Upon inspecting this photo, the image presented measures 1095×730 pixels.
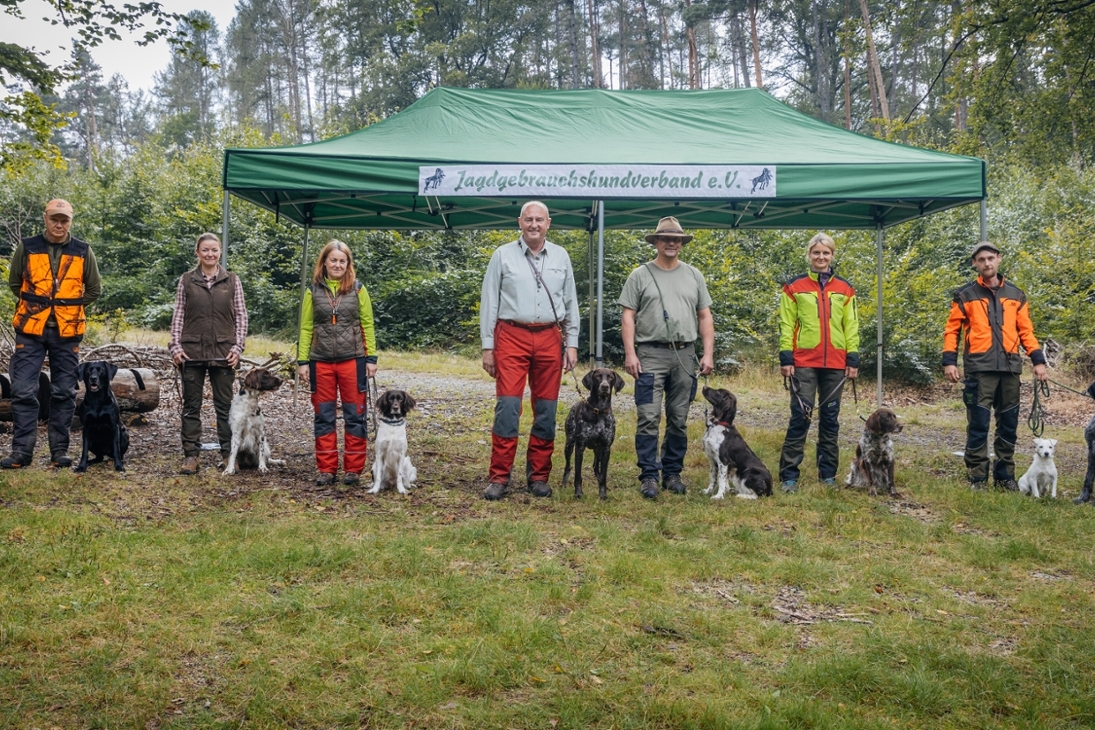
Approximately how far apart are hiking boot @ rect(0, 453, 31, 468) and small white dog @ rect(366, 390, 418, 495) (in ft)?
8.57

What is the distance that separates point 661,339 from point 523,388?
1094 millimetres

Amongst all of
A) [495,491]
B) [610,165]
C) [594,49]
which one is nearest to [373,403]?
[495,491]

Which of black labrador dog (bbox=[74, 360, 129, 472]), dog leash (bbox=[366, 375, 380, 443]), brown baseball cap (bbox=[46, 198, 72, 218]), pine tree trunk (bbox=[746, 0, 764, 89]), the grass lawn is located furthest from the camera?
pine tree trunk (bbox=[746, 0, 764, 89])

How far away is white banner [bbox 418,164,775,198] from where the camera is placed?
6.13 m

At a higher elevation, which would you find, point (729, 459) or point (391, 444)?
point (391, 444)

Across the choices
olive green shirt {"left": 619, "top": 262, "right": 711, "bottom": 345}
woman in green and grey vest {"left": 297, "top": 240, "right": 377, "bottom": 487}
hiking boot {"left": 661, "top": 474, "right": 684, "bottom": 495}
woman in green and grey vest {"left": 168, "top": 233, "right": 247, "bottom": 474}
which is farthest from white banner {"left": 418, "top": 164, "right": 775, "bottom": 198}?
hiking boot {"left": 661, "top": 474, "right": 684, "bottom": 495}

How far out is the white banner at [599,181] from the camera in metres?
6.13

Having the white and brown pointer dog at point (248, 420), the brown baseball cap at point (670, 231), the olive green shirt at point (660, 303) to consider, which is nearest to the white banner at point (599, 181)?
the brown baseball cap at point (670, 231)

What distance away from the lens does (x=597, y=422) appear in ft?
18.8

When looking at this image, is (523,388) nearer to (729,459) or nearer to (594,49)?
(729,459)

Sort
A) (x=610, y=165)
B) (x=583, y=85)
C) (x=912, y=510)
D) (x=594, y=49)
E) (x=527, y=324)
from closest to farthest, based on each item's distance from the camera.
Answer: (x=527, y=324)
(x=912, y=510)
(x=610, y=165)
(x=594, y=49)
(x=583, y=85)

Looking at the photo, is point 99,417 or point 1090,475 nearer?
point 1090,475

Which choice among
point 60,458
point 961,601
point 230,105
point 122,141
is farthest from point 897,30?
point 122,141

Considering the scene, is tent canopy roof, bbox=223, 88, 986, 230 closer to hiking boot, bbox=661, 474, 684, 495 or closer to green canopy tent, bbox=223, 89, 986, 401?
green canopy tent, bbox=223, 89, 986, 401
